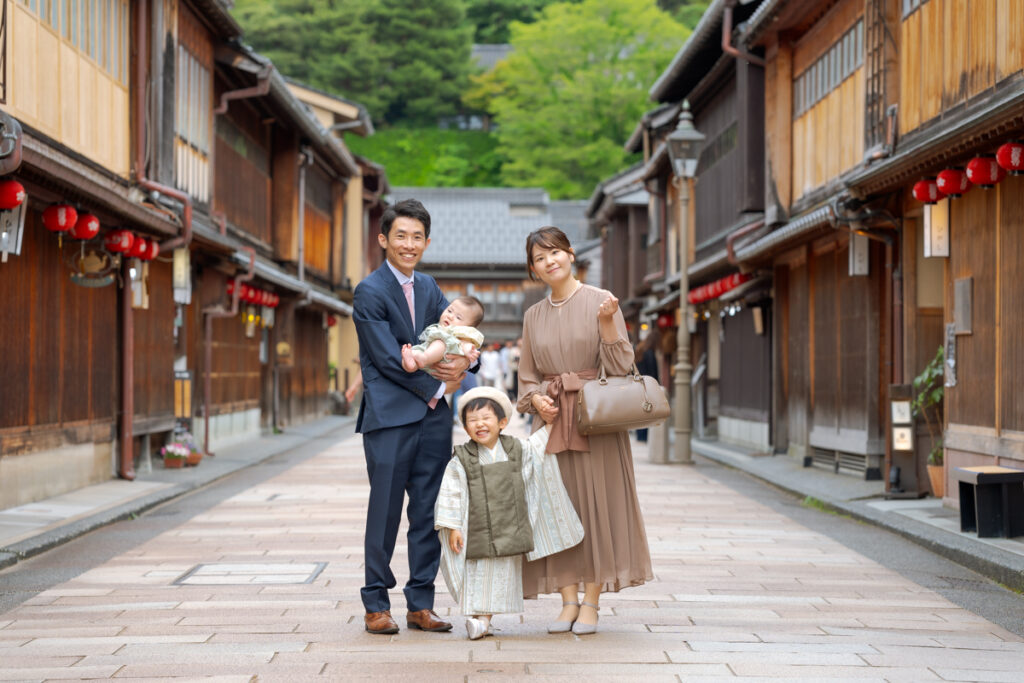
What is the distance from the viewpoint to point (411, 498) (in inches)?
267

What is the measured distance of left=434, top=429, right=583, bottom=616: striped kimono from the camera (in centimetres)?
644

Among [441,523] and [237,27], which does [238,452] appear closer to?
[237,27]

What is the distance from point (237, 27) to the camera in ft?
70.0

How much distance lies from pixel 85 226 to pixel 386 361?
7550mm

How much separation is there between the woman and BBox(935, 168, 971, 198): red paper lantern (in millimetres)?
6024

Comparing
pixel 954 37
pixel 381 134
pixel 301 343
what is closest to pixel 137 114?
pixel 954 37

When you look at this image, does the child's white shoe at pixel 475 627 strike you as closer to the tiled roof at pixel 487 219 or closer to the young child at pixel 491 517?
the young child at pixel 491 517

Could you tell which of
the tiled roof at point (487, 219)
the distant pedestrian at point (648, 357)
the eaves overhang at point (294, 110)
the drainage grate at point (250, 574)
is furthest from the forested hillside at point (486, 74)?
the drainage grate at point (250, 574)

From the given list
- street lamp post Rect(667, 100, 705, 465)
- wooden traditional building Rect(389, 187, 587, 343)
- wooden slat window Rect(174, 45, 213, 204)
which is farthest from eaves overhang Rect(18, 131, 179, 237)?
wooden traditional building Rect(389, 187, 587, 343)

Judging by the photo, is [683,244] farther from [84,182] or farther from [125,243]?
[84,182]

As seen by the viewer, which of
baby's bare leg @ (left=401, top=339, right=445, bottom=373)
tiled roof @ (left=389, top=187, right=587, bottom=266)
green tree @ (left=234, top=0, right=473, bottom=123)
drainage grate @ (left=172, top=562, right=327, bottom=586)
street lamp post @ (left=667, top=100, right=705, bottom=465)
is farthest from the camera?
green tree @ (left=234, top=0, right=473, bottom=123)

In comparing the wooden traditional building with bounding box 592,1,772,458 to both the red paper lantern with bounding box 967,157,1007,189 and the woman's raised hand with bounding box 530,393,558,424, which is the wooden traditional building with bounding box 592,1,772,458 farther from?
the woman's raised hand with bounding box 530,393,558,424

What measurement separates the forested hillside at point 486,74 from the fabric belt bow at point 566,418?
54102mm

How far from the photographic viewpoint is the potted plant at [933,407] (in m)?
13.2
